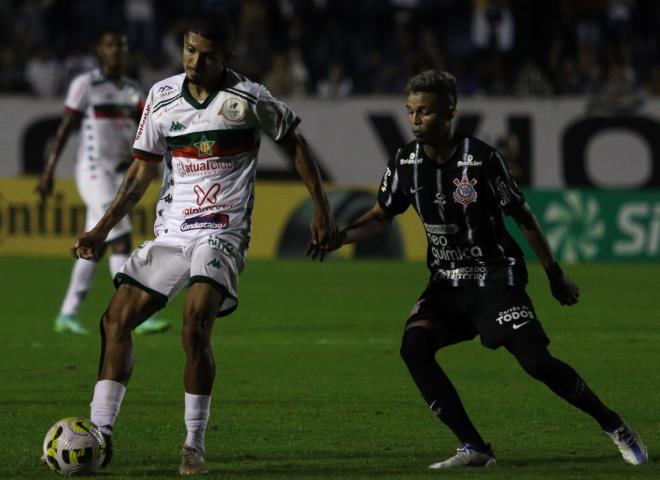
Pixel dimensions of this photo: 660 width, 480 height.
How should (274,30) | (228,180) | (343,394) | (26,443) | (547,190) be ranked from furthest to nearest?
(274,30) < (547,190) < (343,394) < (26,443) < (228,180)

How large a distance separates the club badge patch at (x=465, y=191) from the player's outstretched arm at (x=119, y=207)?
56.4 inches

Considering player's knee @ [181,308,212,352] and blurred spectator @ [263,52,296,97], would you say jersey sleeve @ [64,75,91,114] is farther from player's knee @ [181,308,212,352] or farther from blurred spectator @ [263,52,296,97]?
blurred spectator @ [263,52,296,97]

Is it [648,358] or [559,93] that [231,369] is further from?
[559,93]

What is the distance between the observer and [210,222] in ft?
22.0

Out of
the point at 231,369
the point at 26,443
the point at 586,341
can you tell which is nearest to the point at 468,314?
the point at 26,443

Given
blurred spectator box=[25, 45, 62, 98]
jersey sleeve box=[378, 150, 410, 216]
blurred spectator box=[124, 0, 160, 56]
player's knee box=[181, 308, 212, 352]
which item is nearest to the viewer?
player's knee box=[181, 308, 212, 352]

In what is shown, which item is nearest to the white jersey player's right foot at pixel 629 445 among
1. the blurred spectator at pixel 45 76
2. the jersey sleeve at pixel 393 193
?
the jersey sleeve at pixel 393 193

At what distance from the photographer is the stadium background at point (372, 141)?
13.5m

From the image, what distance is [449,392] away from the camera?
263 inches

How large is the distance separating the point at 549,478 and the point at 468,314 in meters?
0.88

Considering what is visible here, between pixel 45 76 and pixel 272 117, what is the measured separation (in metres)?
16.5

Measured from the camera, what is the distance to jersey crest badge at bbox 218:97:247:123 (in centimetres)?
672

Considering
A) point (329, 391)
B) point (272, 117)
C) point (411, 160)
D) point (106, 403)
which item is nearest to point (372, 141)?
point (329, 391)

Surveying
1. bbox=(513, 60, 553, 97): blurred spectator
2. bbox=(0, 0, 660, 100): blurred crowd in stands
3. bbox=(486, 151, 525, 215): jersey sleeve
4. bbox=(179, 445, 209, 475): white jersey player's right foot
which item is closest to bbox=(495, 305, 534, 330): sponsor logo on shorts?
bbox=(486, 151, 525, 215): jersey sleeve
